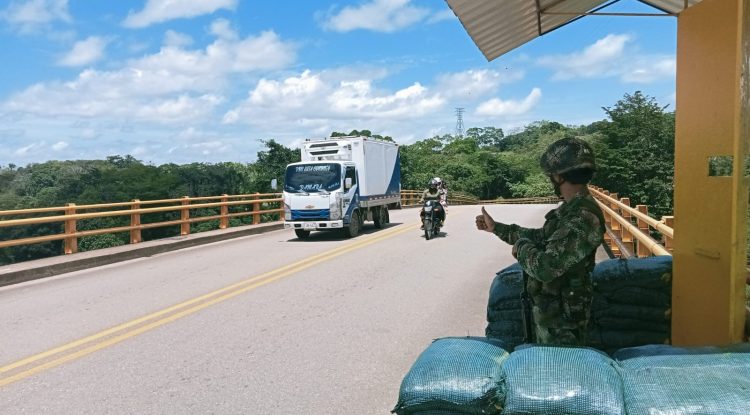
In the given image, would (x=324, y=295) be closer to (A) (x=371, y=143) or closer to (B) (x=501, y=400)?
(B) (x=501, y=400)

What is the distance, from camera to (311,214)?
649 inches

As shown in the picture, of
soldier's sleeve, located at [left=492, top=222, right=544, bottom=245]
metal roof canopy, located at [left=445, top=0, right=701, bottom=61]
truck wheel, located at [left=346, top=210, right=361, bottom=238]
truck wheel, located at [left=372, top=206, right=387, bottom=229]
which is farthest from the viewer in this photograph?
truck wheel, located at [left=372, top=206, right=387, bottom=229]

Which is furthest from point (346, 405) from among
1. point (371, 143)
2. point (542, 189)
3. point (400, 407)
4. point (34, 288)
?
point (542, 189)

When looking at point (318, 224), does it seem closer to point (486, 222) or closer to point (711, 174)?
point (486, 222)

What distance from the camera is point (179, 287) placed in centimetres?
945

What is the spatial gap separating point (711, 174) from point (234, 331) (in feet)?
16.9

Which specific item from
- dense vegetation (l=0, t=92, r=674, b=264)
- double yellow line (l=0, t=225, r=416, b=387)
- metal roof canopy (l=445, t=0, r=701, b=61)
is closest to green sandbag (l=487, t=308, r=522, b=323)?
metal roof canopy (l=445, t=0, r=701, b=61)

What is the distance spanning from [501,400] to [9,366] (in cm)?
522

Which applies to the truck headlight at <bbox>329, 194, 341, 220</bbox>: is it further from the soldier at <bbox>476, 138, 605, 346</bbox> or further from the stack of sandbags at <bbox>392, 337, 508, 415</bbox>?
the stack of sandbags at <bbox>392, 337, 508, 415</bbox>

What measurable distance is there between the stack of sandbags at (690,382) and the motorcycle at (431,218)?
540 inches

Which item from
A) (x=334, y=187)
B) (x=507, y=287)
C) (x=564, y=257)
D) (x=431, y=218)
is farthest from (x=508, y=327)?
(x=334, y=187)

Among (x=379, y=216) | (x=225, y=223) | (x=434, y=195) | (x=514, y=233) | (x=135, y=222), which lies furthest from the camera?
(x=379, y=216)

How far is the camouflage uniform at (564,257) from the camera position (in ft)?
8.71

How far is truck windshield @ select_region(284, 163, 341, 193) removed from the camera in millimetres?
16703
